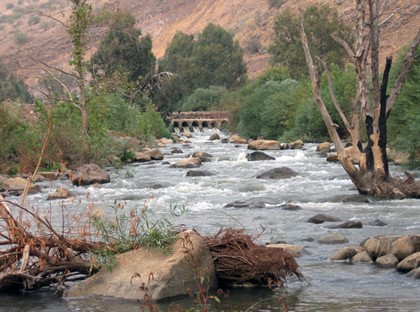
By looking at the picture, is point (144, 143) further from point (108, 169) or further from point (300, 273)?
point (300, 273)

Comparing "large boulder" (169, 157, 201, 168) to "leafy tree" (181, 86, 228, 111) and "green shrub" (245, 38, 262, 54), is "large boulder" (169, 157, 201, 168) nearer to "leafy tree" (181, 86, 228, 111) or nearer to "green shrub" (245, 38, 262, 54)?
"leafy tree" (181, 86, 228, 111)

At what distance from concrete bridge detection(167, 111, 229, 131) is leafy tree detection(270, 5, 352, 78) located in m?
7.85

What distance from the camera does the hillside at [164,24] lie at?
94688 mm

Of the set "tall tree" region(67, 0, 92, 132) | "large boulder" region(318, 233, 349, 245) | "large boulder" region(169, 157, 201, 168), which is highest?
"tall tree" region(67, 0, 92, 132)

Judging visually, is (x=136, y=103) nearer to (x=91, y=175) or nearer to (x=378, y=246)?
(x=91, y=175)

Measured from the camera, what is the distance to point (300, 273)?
32.4ft

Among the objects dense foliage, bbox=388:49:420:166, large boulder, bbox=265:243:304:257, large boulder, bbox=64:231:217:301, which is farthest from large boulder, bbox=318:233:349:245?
dense foliage, bbox=388:49:420:166

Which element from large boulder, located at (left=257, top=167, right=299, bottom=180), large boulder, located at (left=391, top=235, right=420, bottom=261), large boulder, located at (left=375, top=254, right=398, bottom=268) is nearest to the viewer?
large boulder, located at (left=375, top=254, right=398, bottom=268)

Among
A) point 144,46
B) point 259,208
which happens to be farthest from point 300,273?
point 144,46

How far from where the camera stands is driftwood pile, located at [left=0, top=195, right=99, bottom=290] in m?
9.18

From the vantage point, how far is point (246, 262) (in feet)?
31.0

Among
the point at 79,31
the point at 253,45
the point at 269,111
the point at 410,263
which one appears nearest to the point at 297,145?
the point at 269,111

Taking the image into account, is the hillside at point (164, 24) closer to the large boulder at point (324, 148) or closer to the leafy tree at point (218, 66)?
the leafy tree at point (218, 66)

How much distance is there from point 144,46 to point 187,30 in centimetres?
4838
